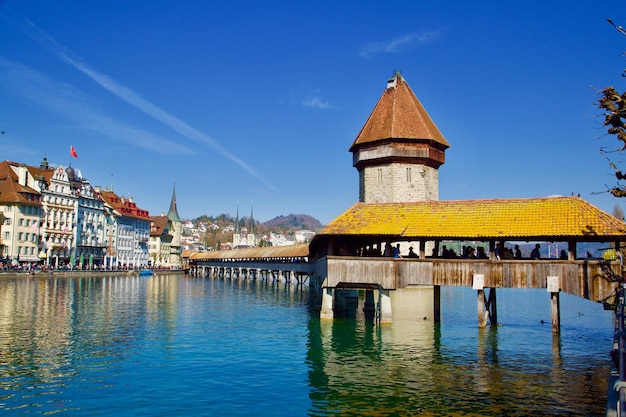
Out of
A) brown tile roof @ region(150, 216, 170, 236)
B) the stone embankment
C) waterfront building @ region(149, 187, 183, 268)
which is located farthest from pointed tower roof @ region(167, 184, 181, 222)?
the stone embankment

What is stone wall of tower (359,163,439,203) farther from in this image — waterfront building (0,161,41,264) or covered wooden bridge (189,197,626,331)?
waterfront building (0,161,41,264)

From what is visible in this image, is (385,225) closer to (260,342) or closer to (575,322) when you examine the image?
(260,342)

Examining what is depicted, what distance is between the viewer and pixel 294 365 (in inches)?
649

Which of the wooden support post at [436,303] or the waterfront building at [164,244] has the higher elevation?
the waterfront building at [164,244]

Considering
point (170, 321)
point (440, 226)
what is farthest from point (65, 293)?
point (440, 226)

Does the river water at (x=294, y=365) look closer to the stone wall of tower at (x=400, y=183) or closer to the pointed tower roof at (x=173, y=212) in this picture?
the stone wall of tower at (x=400, y=183)

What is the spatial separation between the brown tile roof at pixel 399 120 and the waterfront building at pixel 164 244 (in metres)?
69.4

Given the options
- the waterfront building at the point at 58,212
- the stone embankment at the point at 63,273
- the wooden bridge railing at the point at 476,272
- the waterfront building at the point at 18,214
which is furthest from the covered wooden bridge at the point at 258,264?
the waterfront building at the point at 18,214

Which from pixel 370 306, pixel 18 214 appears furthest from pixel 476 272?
pixel 18 214

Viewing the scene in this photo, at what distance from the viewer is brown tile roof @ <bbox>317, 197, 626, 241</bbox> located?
774 inches

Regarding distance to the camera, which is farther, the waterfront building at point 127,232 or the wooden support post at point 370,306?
the waterfront building at point 127,232

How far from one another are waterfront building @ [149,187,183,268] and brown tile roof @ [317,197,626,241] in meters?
90.4

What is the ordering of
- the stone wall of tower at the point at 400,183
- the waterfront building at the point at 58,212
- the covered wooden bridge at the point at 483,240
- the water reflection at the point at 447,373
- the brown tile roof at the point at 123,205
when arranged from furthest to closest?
the brown tile roof at the point at 123,205, the waterfront building at the point at 58,212, the stone wall of tower at the point at 400,183, the covered wooden bridge at the point at 483,240, the water reflection at the point at 447,373

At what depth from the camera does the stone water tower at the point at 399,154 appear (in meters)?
46.5
